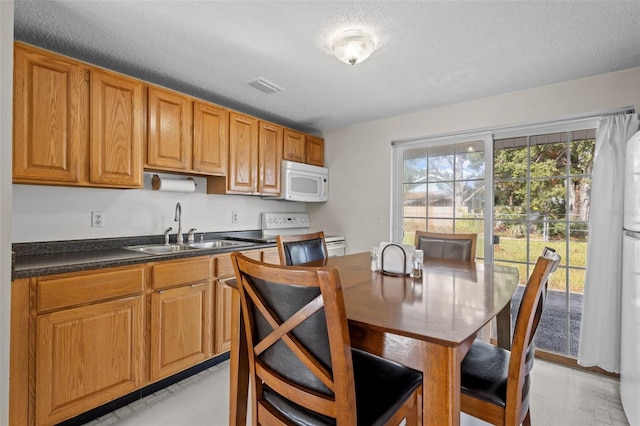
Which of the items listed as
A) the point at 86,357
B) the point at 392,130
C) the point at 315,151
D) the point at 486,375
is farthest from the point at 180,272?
the point at 392,130

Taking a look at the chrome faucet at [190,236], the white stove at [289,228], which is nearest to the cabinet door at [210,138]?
the chrome faucet at [190,236]

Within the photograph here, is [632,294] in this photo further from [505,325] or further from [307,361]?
[307,361]

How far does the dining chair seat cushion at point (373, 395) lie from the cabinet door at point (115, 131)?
1.80 metres

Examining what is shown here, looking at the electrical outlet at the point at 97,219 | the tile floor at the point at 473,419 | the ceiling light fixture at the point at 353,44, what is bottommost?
the tile floor at the point at 473,419

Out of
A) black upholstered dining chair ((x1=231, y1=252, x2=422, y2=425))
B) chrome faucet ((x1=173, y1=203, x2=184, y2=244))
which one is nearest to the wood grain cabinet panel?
chrome faucet ((x1=173, y1=203, x2=184, y2=244))

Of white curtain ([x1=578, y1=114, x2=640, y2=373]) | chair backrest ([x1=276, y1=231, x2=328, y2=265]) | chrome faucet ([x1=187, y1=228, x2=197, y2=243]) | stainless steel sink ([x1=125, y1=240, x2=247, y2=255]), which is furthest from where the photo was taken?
chrome faucet ([x1=187, y1=228, x2=197, y2=243])

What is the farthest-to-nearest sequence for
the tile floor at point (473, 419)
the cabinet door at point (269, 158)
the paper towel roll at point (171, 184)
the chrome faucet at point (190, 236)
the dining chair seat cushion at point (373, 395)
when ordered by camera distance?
the cabinet door at point (269, 158)
the chrome faucet at point (190, 236)
the paper towel roll at point (171, 184)
the tile floor at point (473, 419)
the dining chair seat cushion at point (373, 395)

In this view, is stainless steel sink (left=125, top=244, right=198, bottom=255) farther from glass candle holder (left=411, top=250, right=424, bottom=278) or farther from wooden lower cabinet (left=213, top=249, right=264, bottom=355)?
glass candle holder (left=411, top=250, right=424, bottom=278)

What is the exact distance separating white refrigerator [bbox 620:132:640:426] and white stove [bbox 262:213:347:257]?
2420 millimetres

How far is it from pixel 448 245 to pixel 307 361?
179 centimetres

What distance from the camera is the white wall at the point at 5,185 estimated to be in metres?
1.08

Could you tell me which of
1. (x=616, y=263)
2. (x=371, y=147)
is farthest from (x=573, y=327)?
(x=371, y=147)

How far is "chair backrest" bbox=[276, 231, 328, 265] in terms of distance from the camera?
2012 millimetres

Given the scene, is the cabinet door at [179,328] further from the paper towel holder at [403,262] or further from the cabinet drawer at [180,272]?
the paper towel holder at [403,262]
